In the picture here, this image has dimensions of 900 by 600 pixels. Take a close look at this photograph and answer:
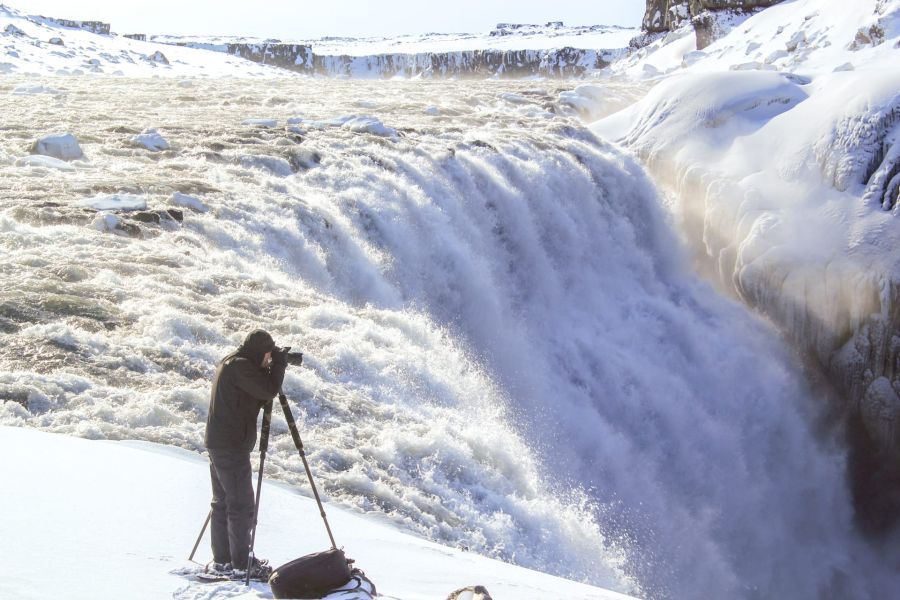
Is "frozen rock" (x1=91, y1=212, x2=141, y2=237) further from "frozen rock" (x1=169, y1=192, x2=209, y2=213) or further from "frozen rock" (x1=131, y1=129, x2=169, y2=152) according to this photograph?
"frozen rock" (x1=131, y1=129, x2=169, y2=152)

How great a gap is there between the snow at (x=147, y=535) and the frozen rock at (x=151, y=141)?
9356mm

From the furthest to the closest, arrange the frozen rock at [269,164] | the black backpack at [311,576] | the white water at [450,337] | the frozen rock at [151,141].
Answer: the frozen rock at [151,141]
the frozen rock at [269,164]
the white water at [450,337]
the black backpack at [311,576]

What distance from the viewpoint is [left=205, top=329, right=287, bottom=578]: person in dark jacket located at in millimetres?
4598

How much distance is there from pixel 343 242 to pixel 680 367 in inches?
261

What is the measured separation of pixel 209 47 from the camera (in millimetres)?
79062

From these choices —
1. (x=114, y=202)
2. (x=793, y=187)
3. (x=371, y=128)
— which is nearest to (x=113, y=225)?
(x=114, y=202)

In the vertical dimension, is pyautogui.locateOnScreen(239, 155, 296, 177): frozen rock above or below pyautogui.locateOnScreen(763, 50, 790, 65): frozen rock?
below

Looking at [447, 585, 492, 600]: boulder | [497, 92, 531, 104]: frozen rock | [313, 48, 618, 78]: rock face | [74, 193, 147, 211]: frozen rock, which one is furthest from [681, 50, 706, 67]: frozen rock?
[447, 585, 492, 600]: boulder

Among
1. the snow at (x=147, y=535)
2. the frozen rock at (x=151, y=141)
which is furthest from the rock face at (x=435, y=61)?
the snow at (x=147, y=535)

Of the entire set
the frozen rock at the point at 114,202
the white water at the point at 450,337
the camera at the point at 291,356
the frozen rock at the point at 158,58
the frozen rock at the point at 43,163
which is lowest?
the white water at the point at 450,337

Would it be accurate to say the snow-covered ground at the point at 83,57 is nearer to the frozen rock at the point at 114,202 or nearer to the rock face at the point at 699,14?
the rock face at the point at 699,14

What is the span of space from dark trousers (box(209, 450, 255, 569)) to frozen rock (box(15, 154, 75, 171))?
957 centimetres

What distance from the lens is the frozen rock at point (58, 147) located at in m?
13.4

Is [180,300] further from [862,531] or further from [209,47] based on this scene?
[209,47]
